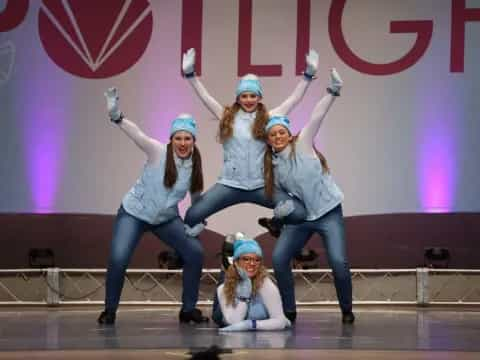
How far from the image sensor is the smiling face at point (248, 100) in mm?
6136

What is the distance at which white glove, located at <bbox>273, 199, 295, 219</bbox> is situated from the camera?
234 inches

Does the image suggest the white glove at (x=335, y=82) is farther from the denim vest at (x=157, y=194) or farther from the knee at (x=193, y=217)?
the knee at (x=193, y=217)

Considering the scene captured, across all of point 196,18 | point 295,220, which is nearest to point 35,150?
point 196,18

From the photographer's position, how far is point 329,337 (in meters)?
5.22

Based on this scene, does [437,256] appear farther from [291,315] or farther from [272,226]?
[272,226]

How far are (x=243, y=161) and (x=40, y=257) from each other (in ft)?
10.5

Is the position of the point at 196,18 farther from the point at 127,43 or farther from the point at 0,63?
the point at 0,63

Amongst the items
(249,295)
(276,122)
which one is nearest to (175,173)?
(276,122)

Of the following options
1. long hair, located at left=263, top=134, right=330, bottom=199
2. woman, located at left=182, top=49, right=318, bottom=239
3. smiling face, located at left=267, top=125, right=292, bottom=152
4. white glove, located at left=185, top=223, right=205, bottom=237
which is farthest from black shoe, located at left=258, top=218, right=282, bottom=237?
smiling face, located at left=267, top=125, right=292, bottom=152

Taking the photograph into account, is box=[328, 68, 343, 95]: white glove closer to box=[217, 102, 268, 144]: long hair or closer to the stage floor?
box=[217, 102, 268, 144]: long hair

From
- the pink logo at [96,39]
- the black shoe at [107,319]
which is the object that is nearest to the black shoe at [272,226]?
the black shoe at [107,319]

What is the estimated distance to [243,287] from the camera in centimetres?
563

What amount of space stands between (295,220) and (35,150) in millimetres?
3573

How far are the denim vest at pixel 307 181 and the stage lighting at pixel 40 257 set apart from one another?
10.6 ft
